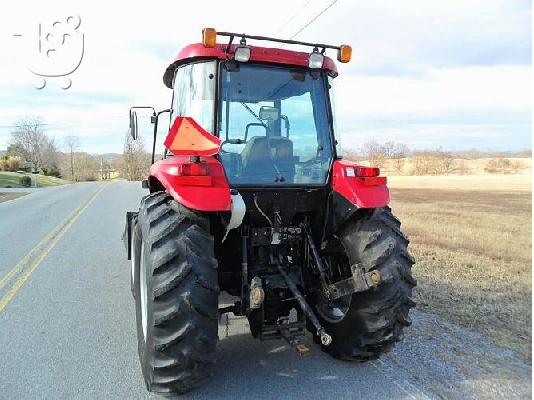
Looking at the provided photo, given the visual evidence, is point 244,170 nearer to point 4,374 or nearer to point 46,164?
point 4,374

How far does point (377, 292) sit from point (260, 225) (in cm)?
109

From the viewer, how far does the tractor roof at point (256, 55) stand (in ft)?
12.7

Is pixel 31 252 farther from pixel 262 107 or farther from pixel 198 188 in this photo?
pixel 198 188

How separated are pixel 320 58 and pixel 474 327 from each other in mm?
3014

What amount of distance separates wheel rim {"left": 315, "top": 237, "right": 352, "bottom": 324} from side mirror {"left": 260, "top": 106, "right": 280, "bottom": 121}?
1211 mm

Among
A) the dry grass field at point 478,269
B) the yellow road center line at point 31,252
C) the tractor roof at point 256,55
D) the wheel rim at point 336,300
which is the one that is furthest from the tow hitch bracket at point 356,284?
the yellow road center line at point 31,252

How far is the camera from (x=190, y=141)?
3.29 meters

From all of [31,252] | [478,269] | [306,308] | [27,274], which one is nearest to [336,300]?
[306,308]

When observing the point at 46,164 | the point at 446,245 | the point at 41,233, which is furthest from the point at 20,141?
the point at 446,245

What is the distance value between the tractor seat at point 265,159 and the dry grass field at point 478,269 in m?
2.49

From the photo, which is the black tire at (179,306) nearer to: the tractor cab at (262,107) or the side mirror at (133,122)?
the tractor cab at (262,107)

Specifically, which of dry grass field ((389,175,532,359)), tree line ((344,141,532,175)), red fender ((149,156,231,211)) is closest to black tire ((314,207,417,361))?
red fender ((149,156,231,211))

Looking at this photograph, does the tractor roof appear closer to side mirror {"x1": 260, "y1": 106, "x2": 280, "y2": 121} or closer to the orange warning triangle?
side mirror {"x1": 260, "y1": 106, "x2": 280, "y2": 121}

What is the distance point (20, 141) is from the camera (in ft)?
256
